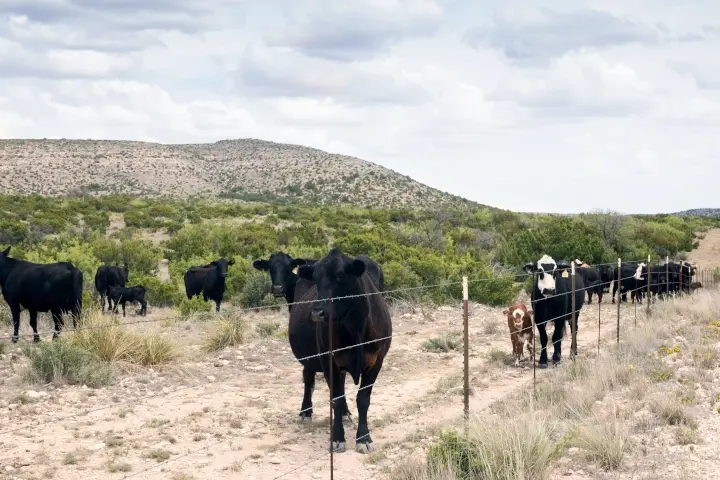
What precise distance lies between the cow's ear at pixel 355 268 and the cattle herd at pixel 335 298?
1 cm

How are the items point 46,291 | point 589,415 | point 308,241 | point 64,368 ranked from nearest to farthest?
point 589,415, point 64,368, point 46,291, point 308,241

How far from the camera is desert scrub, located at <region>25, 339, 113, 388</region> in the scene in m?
11.4

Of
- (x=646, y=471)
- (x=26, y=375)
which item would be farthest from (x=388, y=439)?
(x=26, y=375)

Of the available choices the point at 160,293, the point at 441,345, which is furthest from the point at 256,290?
the point at 441,345

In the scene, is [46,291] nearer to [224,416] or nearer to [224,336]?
[224,336]

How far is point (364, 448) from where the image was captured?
8.59 m

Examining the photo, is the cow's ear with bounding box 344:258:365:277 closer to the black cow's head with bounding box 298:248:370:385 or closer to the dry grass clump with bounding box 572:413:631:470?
the black cow's head with bounding box 298:248:370:385

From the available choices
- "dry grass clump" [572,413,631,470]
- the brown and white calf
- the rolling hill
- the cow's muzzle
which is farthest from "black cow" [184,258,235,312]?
the rolling hill

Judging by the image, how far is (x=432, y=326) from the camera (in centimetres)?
1808

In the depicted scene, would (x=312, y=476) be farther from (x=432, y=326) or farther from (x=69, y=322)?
(x=432, y=326)

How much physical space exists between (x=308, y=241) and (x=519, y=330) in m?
21.8

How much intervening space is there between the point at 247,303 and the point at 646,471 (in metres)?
15.5

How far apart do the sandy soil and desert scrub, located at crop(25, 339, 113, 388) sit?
216 mm

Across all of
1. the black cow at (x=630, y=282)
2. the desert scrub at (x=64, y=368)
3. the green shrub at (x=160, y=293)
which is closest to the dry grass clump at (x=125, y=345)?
the desert scrub at (x=64, y=368)
